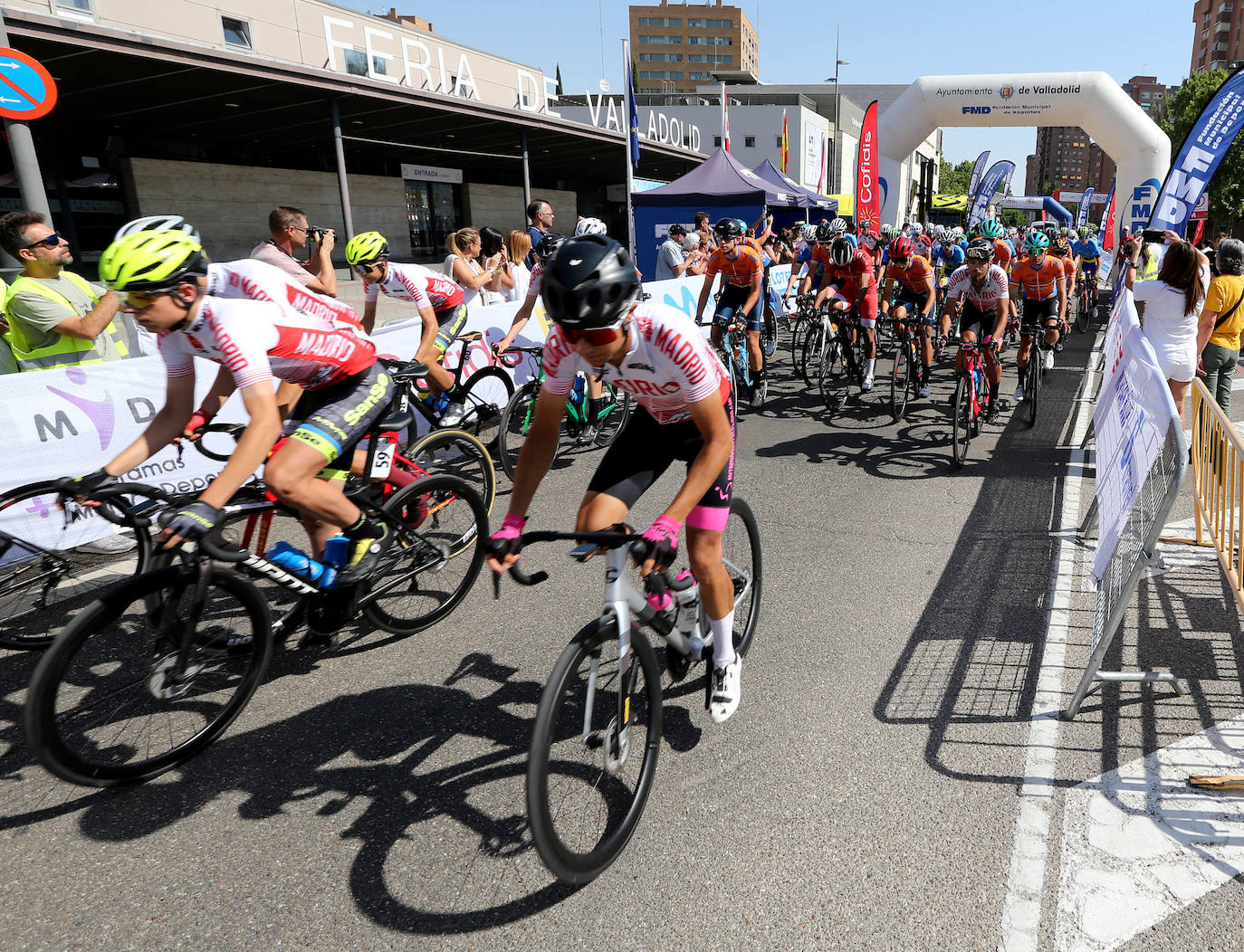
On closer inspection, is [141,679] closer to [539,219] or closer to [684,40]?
[539,219]

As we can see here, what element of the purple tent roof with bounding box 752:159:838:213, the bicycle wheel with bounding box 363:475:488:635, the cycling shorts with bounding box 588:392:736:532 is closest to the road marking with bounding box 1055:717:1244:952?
the cycling shorts with bounding box 588:392:736:532

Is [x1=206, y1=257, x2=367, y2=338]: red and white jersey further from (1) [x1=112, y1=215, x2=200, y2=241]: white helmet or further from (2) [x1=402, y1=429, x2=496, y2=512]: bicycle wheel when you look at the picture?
(2) [x1=402, y1=429, x2=496, y2=512]: bicycle wheel

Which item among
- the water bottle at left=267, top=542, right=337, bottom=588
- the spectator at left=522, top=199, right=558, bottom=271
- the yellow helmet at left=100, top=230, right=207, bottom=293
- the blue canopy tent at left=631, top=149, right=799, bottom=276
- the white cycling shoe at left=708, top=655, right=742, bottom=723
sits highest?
the blue canopy tent at left=631, top=149, right=799, bottom=276

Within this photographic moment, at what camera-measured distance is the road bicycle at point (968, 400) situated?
7.11 m

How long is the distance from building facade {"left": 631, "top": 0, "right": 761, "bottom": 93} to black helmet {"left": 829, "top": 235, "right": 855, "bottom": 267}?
17057 centimetres

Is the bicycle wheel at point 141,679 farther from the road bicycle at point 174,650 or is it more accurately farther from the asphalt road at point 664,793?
the asphalt road at point 664,793

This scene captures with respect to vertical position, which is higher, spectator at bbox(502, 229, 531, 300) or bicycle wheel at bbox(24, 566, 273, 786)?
spectator at bbox(502, 229, 531, 300)

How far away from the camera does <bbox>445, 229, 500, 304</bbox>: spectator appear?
8.71 metres

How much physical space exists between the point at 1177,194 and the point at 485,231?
9.78 m

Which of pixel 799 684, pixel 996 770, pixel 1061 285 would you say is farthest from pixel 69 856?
pixel 1061 285

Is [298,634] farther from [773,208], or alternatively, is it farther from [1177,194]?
[773,208]

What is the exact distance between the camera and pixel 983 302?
8234mm

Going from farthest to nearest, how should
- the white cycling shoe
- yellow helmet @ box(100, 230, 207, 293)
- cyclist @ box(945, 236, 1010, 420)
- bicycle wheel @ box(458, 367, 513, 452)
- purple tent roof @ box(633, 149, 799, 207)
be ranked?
purple tent roof @ box(633, 149, 799, 207) → cyclist @ box(945, 236, 1010, 420) → bicycle wheel @ box(458, 367, 513, 452) → the white cycling shoe → yellow helmet @ box(100, 230, 207, 293)

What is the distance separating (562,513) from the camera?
6117 mm
